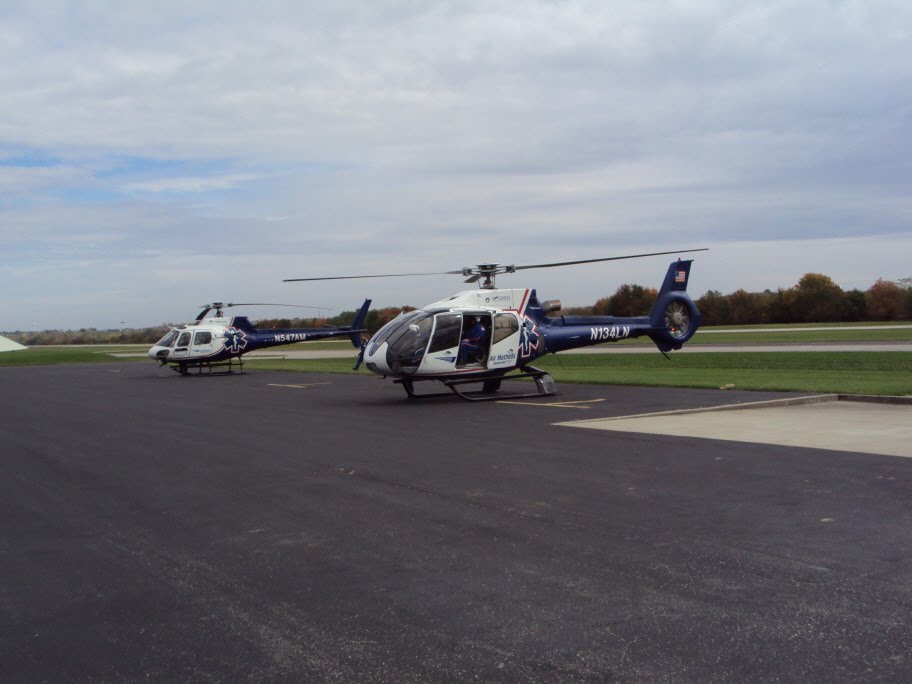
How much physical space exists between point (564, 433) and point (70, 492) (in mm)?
6726

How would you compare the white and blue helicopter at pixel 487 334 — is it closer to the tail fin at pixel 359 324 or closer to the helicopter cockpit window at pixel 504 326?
the helicopter cockpit window at pixel 504 326

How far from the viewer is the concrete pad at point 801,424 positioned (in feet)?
36.4

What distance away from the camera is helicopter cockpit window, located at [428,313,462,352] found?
18.2 m

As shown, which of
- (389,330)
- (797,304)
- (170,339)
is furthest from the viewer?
(797,304)

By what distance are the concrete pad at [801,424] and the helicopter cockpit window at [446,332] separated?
15.8ft

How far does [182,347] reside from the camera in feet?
108

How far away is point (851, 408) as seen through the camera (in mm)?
14805

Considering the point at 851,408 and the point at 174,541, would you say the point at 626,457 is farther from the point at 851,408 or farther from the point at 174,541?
the point at 851,408

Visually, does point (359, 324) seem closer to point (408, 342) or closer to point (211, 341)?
point (211, 341)

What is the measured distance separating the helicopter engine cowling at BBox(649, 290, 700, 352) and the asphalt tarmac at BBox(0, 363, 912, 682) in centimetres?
980

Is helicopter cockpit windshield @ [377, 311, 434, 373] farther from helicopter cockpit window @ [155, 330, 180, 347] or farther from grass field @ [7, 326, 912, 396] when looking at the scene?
helicopter cockpit window @ [155, 330, 180, 347]

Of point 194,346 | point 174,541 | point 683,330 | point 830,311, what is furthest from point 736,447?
point 830,311

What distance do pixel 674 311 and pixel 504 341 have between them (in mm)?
5147

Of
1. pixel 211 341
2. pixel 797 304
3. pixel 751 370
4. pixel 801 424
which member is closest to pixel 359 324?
pixel 211 341
